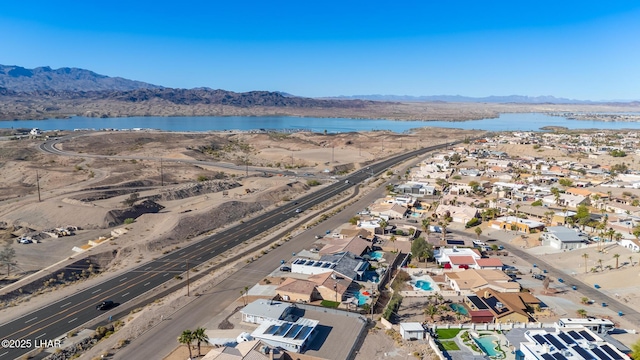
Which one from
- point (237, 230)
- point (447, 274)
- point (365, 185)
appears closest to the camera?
point (447, 274)

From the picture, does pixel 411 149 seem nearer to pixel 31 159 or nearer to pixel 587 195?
pixel 587 195

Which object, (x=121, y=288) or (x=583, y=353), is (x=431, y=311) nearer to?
(x=583, y=353)

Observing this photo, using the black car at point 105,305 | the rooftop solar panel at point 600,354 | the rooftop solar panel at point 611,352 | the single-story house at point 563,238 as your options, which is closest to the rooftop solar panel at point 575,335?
the rooftop solar panel at point 611,352

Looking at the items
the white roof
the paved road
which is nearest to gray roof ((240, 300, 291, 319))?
the white roof

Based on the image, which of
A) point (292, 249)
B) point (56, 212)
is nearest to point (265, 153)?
point (56, 212)

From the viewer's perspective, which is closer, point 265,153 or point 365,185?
point 365,185

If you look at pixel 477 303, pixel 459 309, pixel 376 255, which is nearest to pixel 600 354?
pixel 477 303
